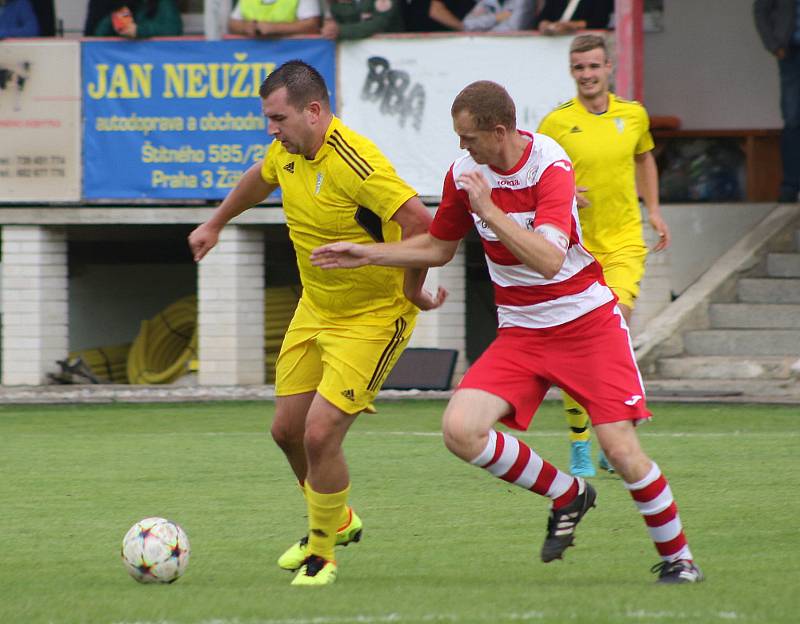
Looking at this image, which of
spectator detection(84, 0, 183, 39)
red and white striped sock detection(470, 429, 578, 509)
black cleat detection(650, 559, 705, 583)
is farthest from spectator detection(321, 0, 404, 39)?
black cleat detection(650, 559, 705, 583)

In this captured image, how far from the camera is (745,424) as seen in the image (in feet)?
43.1

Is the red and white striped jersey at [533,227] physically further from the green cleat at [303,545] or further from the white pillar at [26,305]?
the white pillar at [26,305]

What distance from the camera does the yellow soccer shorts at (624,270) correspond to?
33.3ft

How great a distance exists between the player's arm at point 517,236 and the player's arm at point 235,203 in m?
1.45

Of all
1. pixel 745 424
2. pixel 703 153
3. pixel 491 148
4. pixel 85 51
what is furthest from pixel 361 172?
pixel 703 153

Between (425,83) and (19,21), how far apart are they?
4485mm

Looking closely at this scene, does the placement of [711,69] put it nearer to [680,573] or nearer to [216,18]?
[216,18]

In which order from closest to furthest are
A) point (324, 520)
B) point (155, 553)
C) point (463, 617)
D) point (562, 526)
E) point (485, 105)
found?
1. point (463, 617)
2. point (485, 105)
3. point (155, 553)
4. point (562, 526)
5. point (324, 520)

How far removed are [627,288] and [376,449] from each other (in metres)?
2.51

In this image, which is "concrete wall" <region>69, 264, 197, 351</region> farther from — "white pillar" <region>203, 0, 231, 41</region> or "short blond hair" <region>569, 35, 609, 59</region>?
"short blond hair" <region>569, 35, 609, 59</region>

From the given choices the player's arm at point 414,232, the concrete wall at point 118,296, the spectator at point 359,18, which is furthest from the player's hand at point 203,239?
the concrete wall at point 118,296

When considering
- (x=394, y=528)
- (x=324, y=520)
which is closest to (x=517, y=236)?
(x=324, y=520)

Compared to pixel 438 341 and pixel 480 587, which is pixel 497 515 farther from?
pixel 438 341

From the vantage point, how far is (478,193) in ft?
20.3
